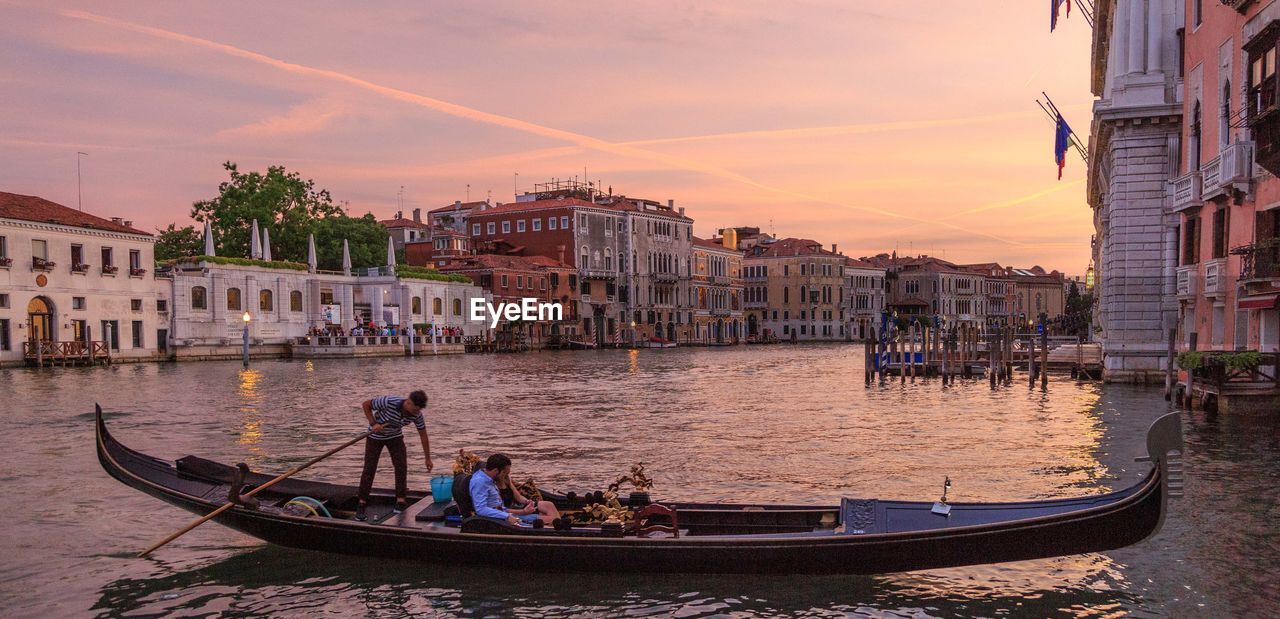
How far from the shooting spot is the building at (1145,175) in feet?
79.5

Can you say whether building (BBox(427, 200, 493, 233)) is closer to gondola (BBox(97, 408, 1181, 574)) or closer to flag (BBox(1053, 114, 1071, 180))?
flag (BBox(1053, 114, 1071, 180))

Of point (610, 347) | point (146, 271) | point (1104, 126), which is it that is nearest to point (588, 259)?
point (610, 347)

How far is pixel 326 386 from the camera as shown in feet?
97.2

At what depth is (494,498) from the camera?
814cm

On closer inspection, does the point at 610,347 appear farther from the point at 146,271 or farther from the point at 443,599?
the point at 443,599

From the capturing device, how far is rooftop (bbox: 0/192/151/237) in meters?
38.5

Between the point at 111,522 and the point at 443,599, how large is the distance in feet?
15.1

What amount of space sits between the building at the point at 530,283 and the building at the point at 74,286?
72.0ft

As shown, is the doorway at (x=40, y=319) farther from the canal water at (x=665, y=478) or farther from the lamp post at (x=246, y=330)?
the canal water at (x=665, y=478)

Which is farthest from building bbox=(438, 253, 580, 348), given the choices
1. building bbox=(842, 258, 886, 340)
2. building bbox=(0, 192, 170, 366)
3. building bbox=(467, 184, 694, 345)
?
building bbox=(842, 258, 886, 340)

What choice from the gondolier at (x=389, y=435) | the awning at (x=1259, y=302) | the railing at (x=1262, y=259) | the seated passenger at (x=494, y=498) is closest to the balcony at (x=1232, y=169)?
the railing at (x=1262, y=259)

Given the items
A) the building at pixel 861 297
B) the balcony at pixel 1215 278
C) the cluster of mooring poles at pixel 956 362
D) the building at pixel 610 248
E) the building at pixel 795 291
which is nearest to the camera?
the balcony at pixel 1215 278

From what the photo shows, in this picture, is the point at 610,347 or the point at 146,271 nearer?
the point at 146,271

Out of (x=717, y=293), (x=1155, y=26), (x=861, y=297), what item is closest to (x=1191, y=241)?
(x=1155, y=26)
